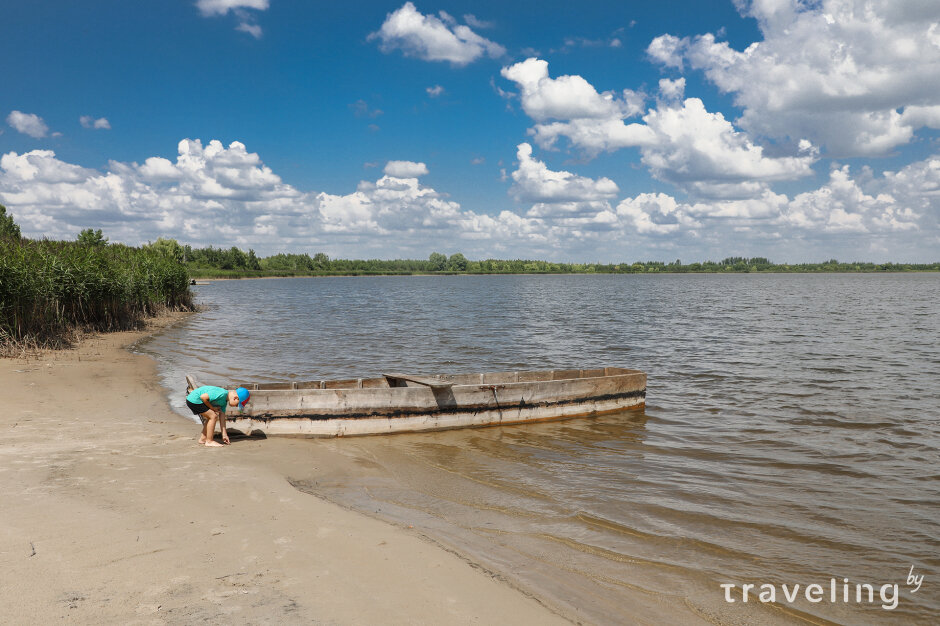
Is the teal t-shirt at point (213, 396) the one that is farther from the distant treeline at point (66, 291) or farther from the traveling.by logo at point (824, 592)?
the distant treeline at point (66, 291)

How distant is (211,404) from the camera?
31.7ft

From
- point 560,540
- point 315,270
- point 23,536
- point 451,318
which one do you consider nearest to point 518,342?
point 451,318

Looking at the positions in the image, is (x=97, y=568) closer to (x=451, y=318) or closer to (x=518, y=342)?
(x=518, y=342)

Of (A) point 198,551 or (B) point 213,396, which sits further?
(B) point 213,396

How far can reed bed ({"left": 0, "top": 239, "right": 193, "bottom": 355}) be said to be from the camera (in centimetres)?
1722

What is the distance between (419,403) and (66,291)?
666 inches

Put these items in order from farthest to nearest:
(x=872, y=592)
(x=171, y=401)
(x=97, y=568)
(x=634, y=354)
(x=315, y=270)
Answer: (x=315, y=270)
(x=634, y=354)
(x=171, y=401)
(x=872, y=592)
(x=97, y=568)

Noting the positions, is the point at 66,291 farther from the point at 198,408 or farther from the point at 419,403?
the point at 419,403

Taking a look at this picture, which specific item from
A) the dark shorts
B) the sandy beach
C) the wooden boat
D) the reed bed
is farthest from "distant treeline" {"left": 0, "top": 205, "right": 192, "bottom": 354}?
the dark shorts

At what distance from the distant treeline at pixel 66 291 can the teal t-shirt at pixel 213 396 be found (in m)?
11.5

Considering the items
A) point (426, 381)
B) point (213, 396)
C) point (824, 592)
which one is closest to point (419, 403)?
point (426, 381)

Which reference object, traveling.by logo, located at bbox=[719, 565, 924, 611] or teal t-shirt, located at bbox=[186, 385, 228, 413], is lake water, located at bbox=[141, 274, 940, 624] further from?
teal t-shirt, located at bbox=[186, 385, 228, 413]

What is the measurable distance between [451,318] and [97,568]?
3649cm

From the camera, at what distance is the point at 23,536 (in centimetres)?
542
